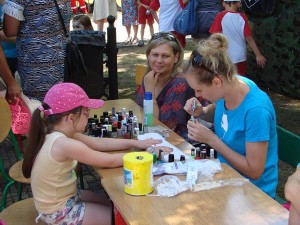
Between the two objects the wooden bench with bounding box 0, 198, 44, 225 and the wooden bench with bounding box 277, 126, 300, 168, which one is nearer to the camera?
the wooden bench with bounding box 0, 198, 44, 225

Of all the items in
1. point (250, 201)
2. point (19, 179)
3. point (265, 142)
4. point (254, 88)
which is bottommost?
point (19, 179)

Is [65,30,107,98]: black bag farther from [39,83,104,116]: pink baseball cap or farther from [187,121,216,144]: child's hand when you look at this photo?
[187,121,216,144]: child's hand

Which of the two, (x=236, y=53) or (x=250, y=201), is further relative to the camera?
(x=236, y=53)

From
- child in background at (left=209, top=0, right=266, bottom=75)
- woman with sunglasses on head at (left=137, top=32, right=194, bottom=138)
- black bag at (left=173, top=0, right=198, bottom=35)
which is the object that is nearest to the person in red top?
black bag at (left=173, top=0, right=198, bottom=35)

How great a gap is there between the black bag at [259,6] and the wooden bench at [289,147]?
12.5 ft

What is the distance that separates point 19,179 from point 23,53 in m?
1.00

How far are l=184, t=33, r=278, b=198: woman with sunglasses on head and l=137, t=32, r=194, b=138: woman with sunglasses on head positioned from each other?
701 mm

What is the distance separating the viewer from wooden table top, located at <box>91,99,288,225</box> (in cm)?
188

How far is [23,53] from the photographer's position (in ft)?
11.7

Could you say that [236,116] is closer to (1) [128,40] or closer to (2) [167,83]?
(2) [167,83]

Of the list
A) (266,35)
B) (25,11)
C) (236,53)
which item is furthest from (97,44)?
(266,35)

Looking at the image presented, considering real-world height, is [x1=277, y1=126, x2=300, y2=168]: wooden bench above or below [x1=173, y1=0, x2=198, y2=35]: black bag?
below

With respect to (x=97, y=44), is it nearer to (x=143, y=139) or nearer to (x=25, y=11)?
(x=25, y=11)

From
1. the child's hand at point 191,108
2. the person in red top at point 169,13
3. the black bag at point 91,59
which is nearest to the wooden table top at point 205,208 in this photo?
the child's hand at point 191,108
